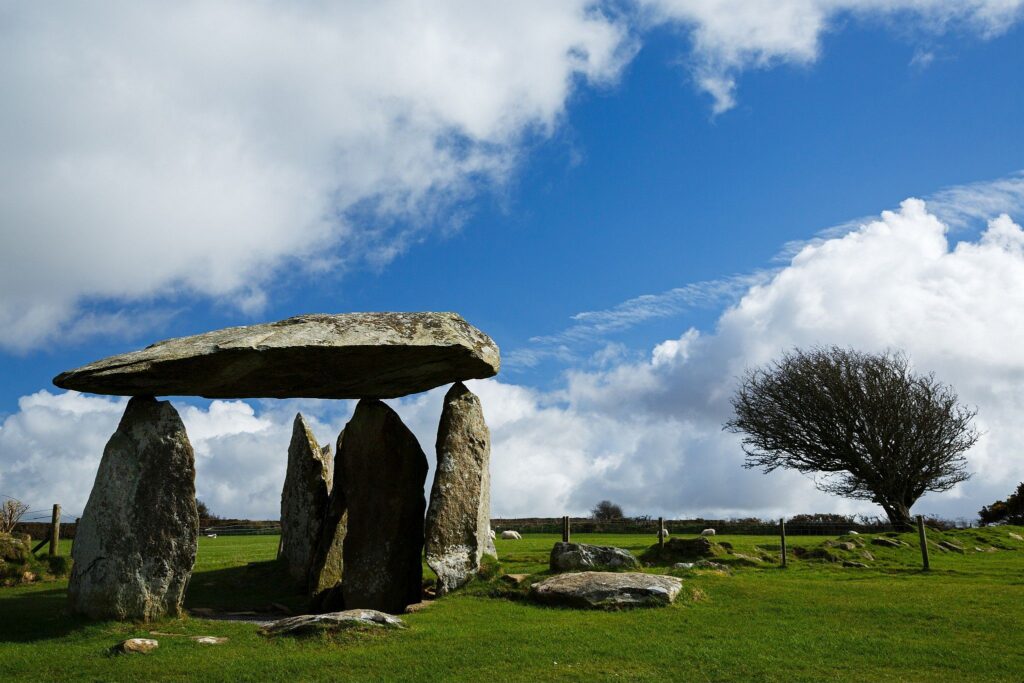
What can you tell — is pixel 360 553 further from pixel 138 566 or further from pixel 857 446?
pixel 857 446

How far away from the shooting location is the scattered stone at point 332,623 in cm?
1341

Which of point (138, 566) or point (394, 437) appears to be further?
point (394, 437)

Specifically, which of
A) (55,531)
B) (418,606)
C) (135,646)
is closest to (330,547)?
(418,606)

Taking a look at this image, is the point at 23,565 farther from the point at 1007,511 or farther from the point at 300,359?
the point at 1007,511

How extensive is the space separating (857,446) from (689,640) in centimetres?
2858

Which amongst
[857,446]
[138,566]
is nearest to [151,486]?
[138,566]

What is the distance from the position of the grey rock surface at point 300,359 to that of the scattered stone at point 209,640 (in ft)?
15.6

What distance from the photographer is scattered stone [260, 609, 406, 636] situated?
13408mm

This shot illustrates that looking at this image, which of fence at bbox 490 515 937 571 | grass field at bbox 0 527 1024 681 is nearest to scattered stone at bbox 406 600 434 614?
grass field at bbox 0 527 1024 681

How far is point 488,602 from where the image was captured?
16.2m

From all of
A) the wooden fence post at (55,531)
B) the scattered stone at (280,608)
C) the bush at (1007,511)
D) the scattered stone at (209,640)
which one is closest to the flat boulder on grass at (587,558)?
the scattered stone at (280,608)

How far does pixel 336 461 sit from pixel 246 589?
3.94 meters

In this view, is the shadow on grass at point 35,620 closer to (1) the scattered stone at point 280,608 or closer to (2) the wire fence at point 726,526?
(1) the scattered stone at point 280,608

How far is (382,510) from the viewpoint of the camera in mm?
17391
